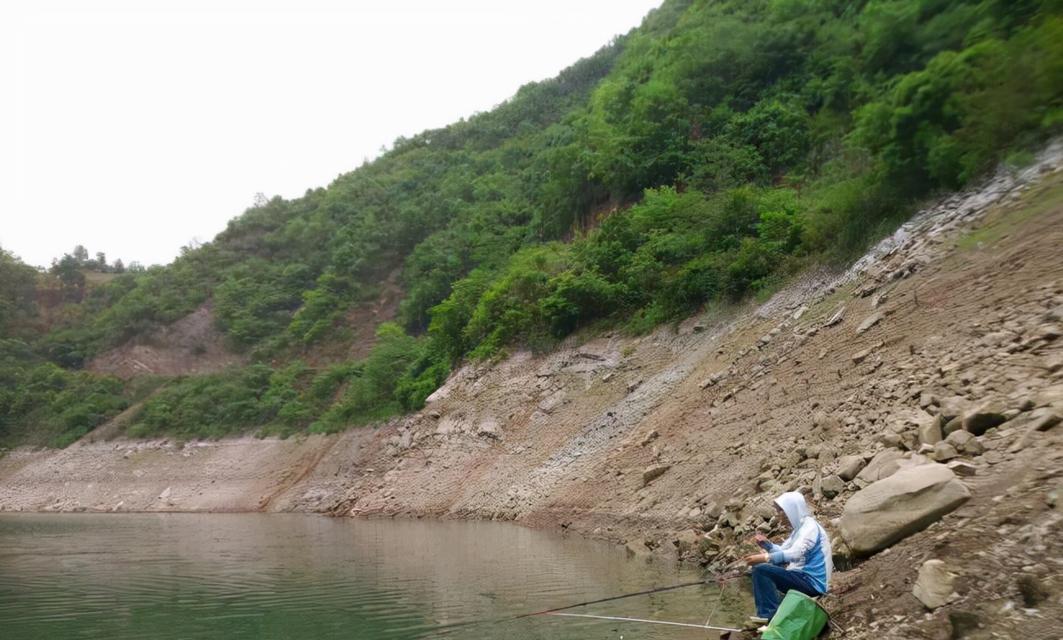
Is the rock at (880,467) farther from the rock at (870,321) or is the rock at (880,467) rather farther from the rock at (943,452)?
the rock at (870,321)

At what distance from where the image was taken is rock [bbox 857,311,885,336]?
56.6ft

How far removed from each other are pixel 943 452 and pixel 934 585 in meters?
3.14

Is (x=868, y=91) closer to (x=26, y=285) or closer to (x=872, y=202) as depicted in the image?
(x=872, y=202)

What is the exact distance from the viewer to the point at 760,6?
40.1 m

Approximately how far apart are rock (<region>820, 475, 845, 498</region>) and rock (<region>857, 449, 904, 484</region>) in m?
0.36

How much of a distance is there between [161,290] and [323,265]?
1651 centimetres

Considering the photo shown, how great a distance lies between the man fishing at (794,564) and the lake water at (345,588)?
3.16 feet

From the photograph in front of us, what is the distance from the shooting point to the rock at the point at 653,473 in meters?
19.6

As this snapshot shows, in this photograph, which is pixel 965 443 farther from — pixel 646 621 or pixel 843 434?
pixel 646 621

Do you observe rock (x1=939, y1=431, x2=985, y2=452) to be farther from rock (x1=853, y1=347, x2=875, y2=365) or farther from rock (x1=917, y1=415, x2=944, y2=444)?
rock (x1=853, y1=347, x2=875, y2=365)

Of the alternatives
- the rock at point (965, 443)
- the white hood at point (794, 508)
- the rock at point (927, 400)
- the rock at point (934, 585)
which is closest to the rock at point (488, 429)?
the rock at point (927, 400)

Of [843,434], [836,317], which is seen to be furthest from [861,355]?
[843,434]

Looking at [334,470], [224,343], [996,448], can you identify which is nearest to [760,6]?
[334,470]

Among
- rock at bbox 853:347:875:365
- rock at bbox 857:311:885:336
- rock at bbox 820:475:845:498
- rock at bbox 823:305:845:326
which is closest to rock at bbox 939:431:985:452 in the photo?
rock at bbox 820:475:845:498
